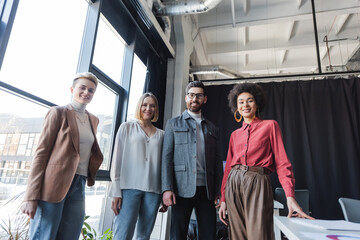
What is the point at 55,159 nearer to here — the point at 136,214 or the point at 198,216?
the point at 136,214

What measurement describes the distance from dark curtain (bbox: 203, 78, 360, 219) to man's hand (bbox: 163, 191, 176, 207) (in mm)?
2666

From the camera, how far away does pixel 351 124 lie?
3.54 meters

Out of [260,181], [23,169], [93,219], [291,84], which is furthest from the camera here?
[291,84]

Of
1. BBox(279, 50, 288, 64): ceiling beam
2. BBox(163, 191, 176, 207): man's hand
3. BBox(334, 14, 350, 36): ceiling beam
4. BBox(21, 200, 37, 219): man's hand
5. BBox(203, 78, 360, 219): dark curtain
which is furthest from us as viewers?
BBox(279, 50, 288, 64): ceiling beam

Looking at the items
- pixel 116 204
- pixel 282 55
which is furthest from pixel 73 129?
pixel 282 55

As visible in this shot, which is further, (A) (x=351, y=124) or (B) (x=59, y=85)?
(A) (x=351, y=124)

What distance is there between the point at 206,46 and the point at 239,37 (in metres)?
0.78

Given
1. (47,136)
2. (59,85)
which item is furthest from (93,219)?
(47,136)

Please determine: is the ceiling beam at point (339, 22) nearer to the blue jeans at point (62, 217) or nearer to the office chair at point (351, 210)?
the office chair at point (351, 210)

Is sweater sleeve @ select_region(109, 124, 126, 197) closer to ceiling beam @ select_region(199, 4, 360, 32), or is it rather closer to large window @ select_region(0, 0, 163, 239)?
large window @ select_region(0, 0, 163, 239)

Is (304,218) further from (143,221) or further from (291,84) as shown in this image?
(291,84)

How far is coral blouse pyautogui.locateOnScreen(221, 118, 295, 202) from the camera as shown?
1.17 meters

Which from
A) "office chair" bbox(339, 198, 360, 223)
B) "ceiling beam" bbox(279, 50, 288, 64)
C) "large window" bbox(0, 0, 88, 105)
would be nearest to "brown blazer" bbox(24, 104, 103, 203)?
"large window" bbox(0, 0, 88, 105)

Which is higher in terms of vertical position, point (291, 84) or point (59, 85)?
point (291, 84)
